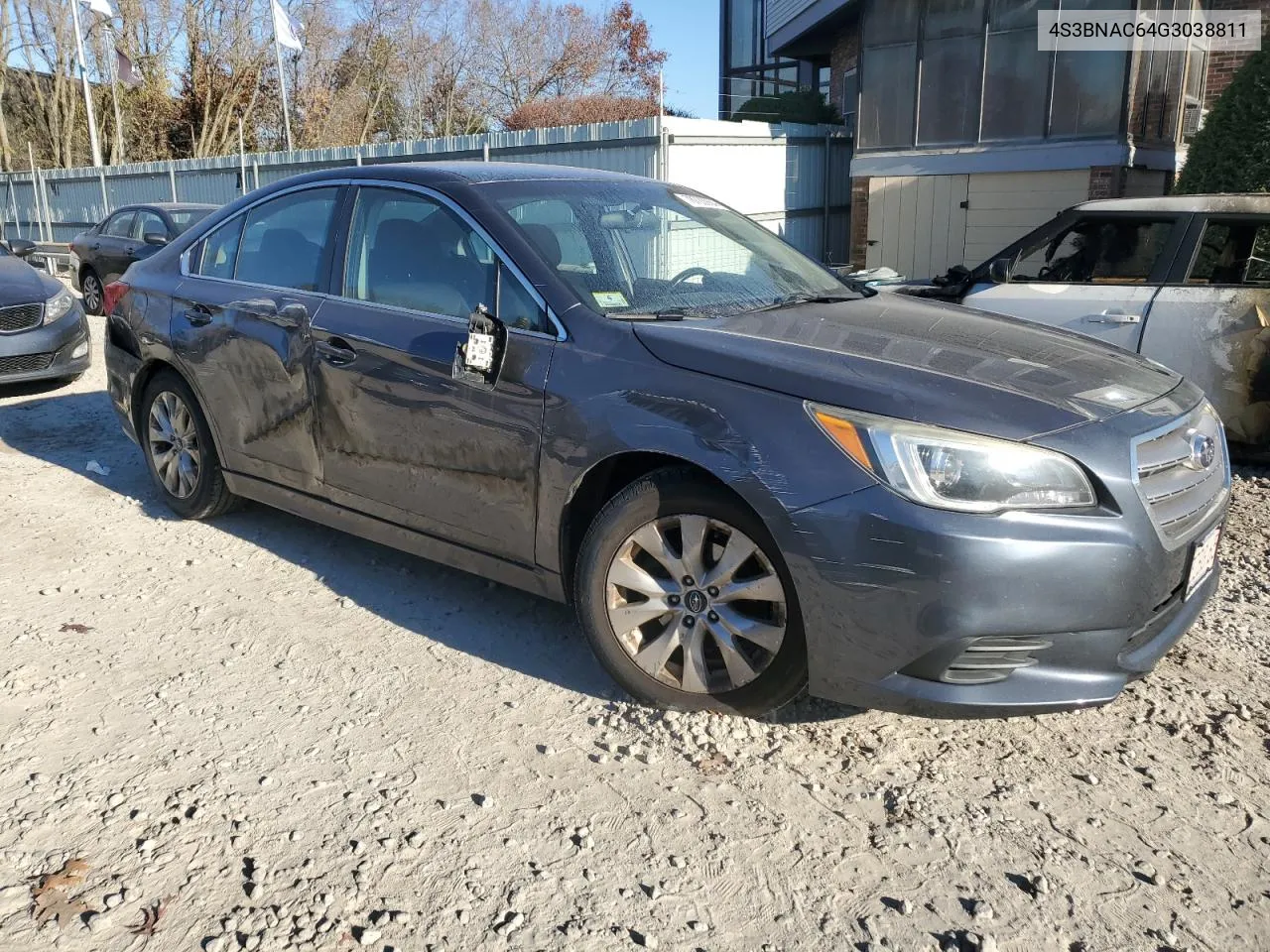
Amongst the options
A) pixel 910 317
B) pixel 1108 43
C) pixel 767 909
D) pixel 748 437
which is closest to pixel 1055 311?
pixel 910 317

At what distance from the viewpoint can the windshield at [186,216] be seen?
1330 cm

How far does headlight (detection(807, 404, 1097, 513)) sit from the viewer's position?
2.68 m

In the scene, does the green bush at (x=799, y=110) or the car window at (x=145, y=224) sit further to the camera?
the green bush at (x=799, y=110)

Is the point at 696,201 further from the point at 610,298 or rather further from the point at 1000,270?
the point at 1000,270

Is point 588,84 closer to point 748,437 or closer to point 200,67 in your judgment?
point 200,67

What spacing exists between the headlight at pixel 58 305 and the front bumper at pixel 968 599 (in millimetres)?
7860

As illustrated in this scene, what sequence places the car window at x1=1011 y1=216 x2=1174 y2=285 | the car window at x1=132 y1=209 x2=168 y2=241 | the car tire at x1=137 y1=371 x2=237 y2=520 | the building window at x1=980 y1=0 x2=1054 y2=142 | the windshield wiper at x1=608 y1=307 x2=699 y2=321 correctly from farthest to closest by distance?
the building window at x1=980 y1=0 x2=1054 y2=142 < the car window at x1=132 y1=209 x2=168 y2=241 < the car window at x1=1011 y1=216 x2=1174 y2=285 < the car tire at x1=137 y1=371 x2=237 y2=520 < the windshield wiper at x1=608 y1=307 x2=699 y2=321

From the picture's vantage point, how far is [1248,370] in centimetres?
555

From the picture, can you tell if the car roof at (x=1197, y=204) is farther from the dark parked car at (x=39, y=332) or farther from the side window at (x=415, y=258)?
the dark parked car at (x=39, y=332)

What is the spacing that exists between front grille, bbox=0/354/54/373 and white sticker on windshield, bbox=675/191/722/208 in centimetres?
632

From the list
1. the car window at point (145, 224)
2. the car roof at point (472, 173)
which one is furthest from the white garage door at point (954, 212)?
the car roof at point (472, 173)

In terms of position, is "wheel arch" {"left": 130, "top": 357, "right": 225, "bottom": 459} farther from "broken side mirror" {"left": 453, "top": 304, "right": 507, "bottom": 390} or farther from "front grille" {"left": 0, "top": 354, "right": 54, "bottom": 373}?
"front grille" {"left": 0, "top": 354, "right": 54, "bottom": 373}

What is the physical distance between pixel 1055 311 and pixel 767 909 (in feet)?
15.3

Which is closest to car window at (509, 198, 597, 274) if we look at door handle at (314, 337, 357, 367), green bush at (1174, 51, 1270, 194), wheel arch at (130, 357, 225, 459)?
door handle at (314, 337, 357, 367)
